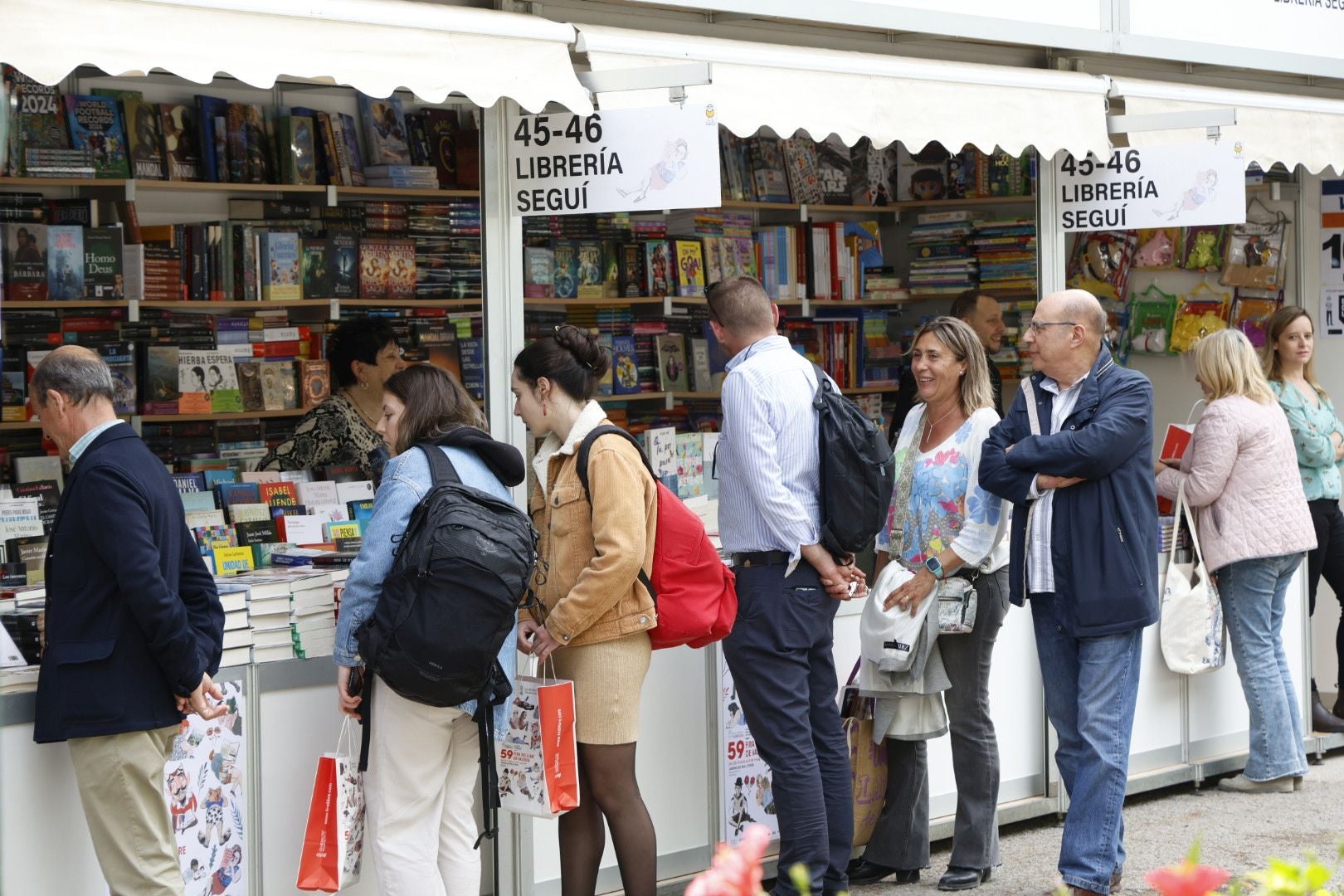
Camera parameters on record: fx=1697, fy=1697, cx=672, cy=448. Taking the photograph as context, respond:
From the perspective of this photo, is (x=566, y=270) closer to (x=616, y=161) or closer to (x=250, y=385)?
(x=250, y=385)

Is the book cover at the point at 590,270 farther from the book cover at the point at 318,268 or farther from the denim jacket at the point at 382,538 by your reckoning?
the denim jacket at the point at 382,538

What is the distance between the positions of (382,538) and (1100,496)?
2.13m

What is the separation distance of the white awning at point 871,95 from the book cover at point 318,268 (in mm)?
2590

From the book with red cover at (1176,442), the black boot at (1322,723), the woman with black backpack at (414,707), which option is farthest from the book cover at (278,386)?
the black boot at (1322,723)

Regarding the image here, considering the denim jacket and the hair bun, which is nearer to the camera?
the denim jacket

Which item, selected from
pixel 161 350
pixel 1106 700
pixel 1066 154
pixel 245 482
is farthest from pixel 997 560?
pixel 161 350

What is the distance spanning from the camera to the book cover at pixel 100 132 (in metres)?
6.63

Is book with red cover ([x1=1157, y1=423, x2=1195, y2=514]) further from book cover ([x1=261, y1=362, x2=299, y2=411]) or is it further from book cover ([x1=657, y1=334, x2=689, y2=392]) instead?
book cover ([x1=261, y1=362, x2=299, y2=411])

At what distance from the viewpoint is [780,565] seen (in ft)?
15.9

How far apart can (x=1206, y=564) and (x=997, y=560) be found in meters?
1.64

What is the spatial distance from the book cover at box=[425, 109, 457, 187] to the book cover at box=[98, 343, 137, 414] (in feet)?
5.10

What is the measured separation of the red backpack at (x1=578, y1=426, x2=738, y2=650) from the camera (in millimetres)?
4566

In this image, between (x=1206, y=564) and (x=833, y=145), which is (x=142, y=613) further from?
(x=833, y=145)

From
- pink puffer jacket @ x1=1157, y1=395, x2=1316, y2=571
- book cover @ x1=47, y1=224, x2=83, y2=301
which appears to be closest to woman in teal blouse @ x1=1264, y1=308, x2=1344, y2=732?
pink puffer jacket @ x1=1157, y1=395, x2=1316, y2=571
